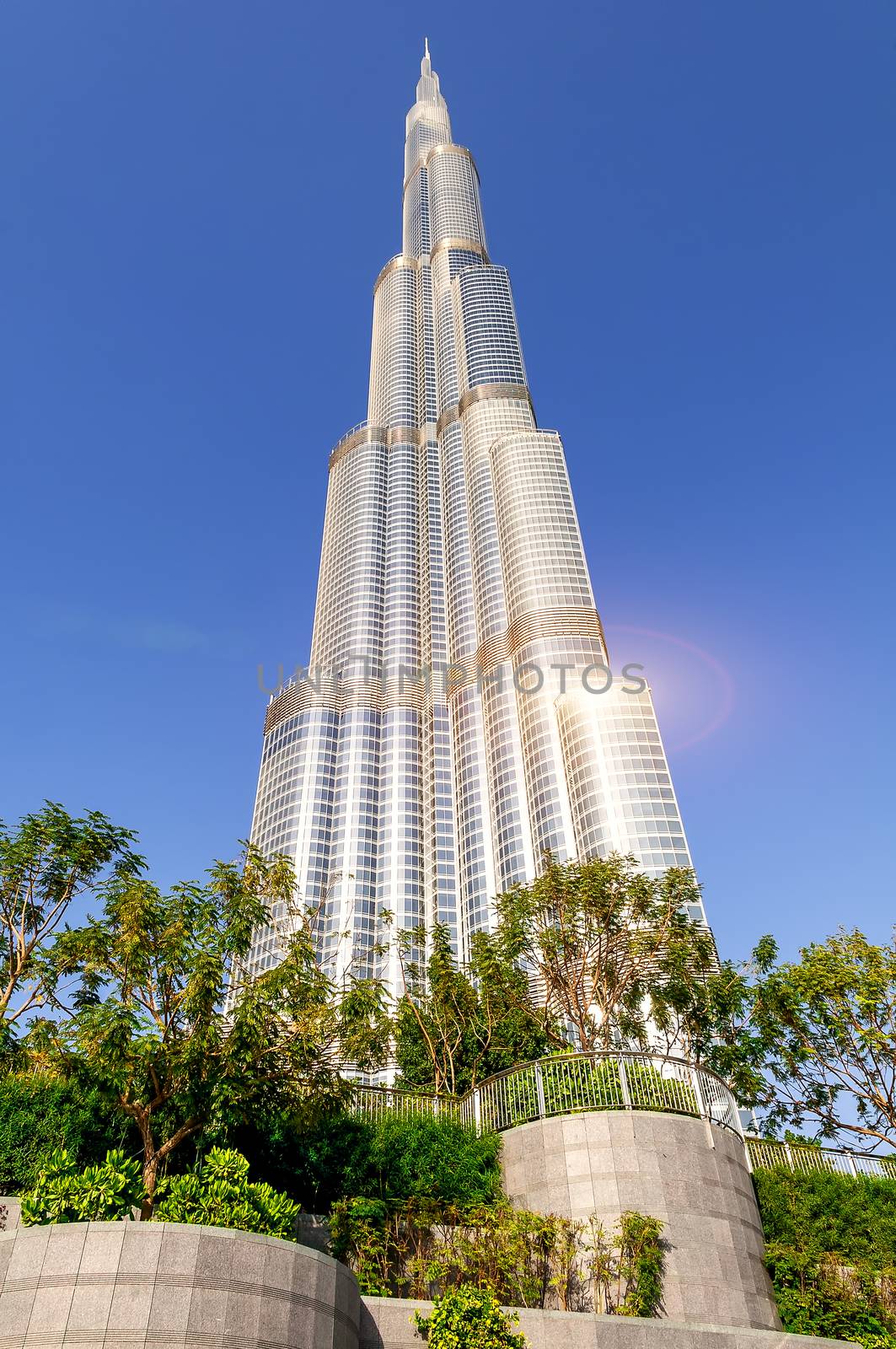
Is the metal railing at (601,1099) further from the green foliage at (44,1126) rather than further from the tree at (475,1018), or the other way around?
the tree at (475,1018)

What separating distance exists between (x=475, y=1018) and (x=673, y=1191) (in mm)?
A: 18307

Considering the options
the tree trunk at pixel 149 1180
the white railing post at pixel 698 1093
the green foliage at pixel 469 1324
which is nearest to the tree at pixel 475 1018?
the white railing post at pixel 698 1093

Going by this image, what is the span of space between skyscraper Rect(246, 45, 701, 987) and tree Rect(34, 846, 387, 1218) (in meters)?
98.3

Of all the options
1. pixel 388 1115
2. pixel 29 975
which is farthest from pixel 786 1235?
pixel 29 975

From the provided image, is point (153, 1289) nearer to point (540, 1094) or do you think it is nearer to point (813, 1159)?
point (540, 1094)

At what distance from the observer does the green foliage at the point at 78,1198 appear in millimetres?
16375

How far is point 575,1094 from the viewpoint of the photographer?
24.7 meters

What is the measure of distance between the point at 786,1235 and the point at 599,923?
15.9 m

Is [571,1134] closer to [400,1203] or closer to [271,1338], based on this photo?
[400,1203]

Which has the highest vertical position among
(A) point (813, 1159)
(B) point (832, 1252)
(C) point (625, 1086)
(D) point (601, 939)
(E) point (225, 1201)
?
(D) point (601, 939)

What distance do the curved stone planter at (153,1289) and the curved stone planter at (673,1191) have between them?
8.55 meters

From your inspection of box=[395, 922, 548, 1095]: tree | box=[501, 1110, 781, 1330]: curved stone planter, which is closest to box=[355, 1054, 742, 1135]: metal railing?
box=[501, 1110, 781, 1330]: curved stone planter

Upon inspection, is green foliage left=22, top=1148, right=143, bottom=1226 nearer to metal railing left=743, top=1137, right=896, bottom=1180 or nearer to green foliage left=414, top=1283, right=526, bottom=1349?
green foliage left=414, top=1283, right=526, bottom=1349

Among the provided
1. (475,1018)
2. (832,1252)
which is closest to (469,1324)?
(832,1252)
